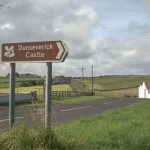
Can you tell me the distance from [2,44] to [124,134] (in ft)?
15.0

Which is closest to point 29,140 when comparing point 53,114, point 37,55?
point 53,114

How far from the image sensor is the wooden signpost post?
10117 millimetres

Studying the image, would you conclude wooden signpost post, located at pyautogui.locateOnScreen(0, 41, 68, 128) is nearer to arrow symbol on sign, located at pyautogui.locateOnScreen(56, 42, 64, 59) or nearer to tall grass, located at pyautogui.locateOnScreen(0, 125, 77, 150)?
arrow symbol on sign, located at pyautogui.locateOnScreen(56, 42, 64, 59)

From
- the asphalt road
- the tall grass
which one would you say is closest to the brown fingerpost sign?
the asphalt road

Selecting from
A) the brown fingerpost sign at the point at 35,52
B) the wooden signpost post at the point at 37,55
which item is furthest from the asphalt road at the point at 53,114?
the brown fingerpost sign at the point at 35,52

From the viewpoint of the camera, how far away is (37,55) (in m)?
10.4

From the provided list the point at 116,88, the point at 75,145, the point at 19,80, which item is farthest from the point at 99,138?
the point at 116,88

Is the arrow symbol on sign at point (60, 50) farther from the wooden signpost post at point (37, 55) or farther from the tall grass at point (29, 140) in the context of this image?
the tall grass at point (29, 140)

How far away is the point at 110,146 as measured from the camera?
11141 millimetres

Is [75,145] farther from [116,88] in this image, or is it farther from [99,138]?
[116,88]

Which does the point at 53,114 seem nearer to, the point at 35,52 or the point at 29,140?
the point at 29,140

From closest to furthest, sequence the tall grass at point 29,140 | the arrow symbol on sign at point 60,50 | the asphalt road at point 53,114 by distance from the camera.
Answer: the tall grass at point 29,140 < the arrow symbol on sign at point 60,50 < the asphalt road at point 53,114

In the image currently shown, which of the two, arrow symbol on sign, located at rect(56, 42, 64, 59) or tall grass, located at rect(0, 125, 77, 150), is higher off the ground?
arrow symbol on sign, located at rect(56, 42, 64, 59)

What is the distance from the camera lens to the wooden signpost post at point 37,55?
33.2 ft
